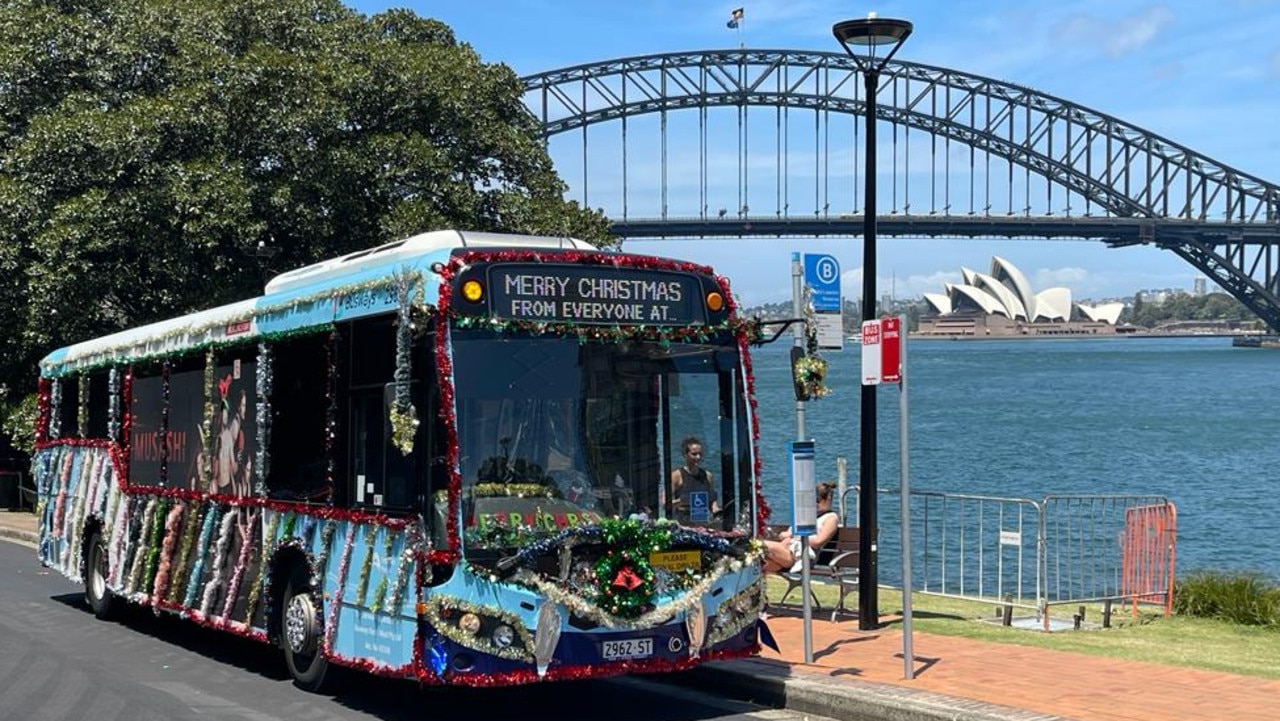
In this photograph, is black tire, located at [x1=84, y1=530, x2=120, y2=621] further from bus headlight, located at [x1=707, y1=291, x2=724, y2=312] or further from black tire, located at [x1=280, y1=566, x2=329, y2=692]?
bus headlight, located at [x1=707, y1=291, x2=724, y2=312]

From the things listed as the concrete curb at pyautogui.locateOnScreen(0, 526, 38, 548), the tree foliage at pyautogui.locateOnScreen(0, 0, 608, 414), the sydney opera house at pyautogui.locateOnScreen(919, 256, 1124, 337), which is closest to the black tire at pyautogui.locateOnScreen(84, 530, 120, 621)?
the concrete curb at pyautogui.locateOnScreen(0, 526, 38, 548)

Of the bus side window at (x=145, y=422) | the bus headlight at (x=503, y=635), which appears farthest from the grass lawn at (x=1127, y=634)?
the bus side window at (x=145, y=422)

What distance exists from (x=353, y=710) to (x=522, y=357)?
2840 mm

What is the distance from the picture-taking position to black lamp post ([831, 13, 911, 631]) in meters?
12.3

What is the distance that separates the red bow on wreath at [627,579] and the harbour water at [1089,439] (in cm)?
428

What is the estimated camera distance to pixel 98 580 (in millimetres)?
15406

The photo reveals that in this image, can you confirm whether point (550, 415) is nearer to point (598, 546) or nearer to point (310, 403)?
point (598, 546)

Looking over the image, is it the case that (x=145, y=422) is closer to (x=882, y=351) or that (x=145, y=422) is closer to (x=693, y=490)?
(x=693, y=490)

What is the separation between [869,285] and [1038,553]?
3.62m

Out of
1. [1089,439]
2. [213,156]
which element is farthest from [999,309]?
[213,156]

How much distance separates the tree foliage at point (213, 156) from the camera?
2525 centimetres

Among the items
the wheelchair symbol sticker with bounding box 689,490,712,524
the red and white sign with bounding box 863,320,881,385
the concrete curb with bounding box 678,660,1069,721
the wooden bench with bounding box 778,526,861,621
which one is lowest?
the concrete curb with bounding box 678,660,1069,721

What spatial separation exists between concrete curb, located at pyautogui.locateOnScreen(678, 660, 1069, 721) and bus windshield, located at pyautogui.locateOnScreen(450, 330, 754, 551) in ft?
3.83

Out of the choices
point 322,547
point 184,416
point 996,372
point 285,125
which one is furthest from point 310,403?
point 996,372
